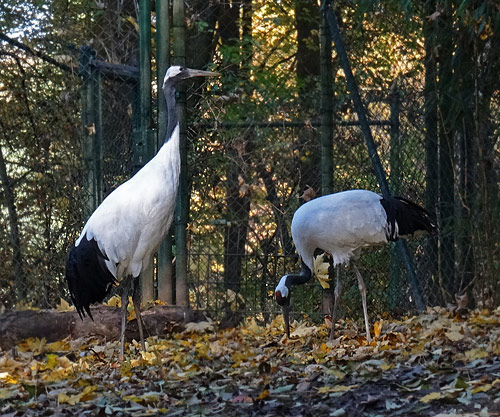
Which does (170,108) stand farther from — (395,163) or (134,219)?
(395,163)

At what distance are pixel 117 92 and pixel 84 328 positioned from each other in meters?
2.44

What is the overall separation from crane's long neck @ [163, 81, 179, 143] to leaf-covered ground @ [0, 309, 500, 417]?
159cm

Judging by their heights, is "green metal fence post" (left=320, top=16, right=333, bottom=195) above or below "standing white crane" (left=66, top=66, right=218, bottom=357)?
above

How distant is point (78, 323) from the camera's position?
7.68m

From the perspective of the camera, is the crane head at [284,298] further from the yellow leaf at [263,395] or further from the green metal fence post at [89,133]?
the yellow leaf at [263,395]

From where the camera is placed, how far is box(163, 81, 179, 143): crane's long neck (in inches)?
290

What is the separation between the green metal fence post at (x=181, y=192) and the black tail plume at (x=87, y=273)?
1.08 m

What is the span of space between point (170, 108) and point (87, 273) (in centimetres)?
141

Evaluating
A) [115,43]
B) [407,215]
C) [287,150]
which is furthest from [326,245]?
[115,43]

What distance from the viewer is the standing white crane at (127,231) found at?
281 inches

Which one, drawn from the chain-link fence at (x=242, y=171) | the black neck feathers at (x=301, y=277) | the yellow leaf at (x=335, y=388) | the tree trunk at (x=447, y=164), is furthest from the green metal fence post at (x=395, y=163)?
the yellow leaf at (x=335, y=388)

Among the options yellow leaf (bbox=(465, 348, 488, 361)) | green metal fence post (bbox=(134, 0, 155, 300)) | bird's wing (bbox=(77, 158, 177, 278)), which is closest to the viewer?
yellow leaf (bbox=(465, 348, 488, 361))

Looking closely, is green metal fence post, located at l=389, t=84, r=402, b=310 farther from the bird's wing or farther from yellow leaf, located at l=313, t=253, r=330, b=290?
the bird's wing

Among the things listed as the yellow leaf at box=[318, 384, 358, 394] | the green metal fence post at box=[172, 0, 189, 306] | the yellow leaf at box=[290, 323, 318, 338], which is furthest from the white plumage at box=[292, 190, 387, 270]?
the yellow leaf at box=[318, 384, 358, 394]
